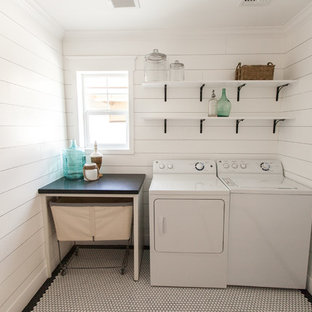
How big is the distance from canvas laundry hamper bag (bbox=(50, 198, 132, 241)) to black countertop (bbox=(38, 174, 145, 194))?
0.13m

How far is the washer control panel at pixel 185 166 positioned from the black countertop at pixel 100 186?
0.70ft

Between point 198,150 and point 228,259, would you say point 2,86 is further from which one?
point 228,259

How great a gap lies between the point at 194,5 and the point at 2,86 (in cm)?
151

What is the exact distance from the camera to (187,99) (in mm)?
2217

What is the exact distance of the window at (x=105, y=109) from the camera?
2.36m

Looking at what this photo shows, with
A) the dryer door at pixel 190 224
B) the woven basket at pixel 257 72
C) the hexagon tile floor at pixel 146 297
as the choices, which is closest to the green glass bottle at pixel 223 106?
the woven basket at pixel 257 72

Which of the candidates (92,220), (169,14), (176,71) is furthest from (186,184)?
(169,14)

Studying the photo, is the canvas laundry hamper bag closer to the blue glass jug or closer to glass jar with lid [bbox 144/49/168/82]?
the blue glass jug

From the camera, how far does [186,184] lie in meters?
1.86

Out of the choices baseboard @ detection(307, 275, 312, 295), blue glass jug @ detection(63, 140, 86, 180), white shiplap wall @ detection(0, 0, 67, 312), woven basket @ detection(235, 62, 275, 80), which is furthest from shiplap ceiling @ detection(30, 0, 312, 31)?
baseboard @ detection(307, 275, 312, 295)

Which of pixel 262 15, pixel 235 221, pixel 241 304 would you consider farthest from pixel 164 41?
pixel 241 304

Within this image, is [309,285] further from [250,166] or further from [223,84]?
[223,84]

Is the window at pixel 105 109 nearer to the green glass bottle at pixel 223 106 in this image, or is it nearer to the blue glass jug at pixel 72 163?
the blue glass jug at pixel 72 163

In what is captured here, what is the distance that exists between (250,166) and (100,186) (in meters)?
1.46
